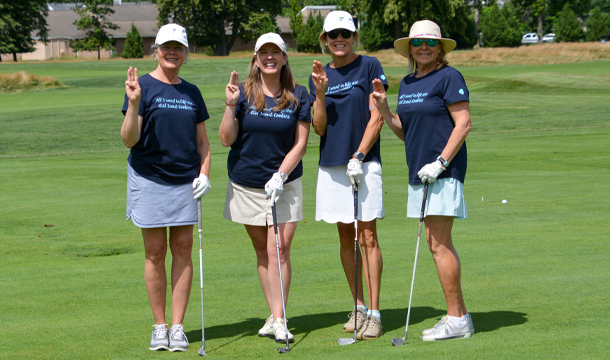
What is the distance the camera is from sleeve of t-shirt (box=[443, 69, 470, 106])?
4.52m

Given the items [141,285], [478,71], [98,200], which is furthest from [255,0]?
[141,285]

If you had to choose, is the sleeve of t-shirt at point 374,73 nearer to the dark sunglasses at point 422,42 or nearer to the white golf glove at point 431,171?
the dark sunglasses at point 422,42

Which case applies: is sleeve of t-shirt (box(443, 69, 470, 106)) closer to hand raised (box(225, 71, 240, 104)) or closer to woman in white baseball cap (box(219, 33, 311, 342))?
woman in white baseball cap (box(219, 33, 311, 342))

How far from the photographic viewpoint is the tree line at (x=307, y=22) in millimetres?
66000

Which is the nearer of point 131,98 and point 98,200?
point 131,98

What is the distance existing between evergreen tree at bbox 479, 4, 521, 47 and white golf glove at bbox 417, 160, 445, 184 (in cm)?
6646

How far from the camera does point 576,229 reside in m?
7.89

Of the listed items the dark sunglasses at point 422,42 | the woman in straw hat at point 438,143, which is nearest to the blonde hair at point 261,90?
the woman in straw hat at point 438,143

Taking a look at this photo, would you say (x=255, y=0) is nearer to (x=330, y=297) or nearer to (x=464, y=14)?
(x=464, y=14)

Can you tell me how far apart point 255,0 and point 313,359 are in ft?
233

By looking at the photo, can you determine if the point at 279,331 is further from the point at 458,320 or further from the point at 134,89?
the point at 134,89

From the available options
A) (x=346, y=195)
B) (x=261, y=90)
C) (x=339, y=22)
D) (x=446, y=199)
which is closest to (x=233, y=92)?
(x=261, y=90)

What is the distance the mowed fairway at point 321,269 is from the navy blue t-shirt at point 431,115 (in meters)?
1.11

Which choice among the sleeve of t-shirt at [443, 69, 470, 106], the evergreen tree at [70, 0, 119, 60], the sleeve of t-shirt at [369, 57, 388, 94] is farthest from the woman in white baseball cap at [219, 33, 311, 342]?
the evergreen tree at [70, 0, 119, 60]
